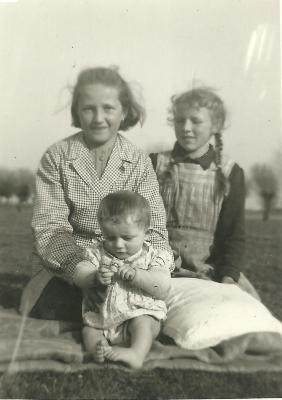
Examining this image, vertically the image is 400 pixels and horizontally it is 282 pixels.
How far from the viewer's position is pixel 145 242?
1.95 metres

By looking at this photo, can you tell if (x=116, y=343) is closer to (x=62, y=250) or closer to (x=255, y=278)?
(x=62, y=250)

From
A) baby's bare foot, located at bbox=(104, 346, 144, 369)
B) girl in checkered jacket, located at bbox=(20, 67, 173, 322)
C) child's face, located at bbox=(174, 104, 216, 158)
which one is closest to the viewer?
baby's bare foot, located at bbox=(104, 346, 144, 369)

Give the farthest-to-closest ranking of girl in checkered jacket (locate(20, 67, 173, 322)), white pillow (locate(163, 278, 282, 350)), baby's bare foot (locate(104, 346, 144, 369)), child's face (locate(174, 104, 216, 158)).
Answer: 1. child's face (locate(174, 104, 216, 158))
2. girl in checkered jacket (locate(20, 67, 173, 322))
3. white pillow (locate(163, 278, 282, 350))
4. baby's bare foot (locate(104, 346, 144, 369))

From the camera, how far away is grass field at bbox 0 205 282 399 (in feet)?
5.81

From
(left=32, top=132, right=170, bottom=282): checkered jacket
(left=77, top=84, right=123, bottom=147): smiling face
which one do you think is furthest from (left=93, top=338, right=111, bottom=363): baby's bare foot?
(left=77, top=84, right=123, bottom=147): smiling face

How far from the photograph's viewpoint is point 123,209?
5.93 feet

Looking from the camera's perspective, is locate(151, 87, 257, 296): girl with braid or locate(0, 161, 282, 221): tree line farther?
locate(151, 87, 257, 296): girl with braid

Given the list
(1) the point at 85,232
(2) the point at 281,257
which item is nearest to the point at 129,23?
(1) the point at 85,232

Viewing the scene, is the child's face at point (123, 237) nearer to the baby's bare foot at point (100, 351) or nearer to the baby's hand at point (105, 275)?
the baby's hand at point (105, 275)

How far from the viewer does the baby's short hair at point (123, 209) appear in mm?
1806

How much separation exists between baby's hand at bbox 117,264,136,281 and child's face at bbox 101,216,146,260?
0.07m

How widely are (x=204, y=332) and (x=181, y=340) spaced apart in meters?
0.08

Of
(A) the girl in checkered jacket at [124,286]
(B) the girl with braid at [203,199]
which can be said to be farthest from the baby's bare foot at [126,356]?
(B) the girl with braid at [203,199]

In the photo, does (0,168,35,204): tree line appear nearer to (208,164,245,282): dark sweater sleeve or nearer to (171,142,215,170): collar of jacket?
(171,142,215,170): collar of jacket
